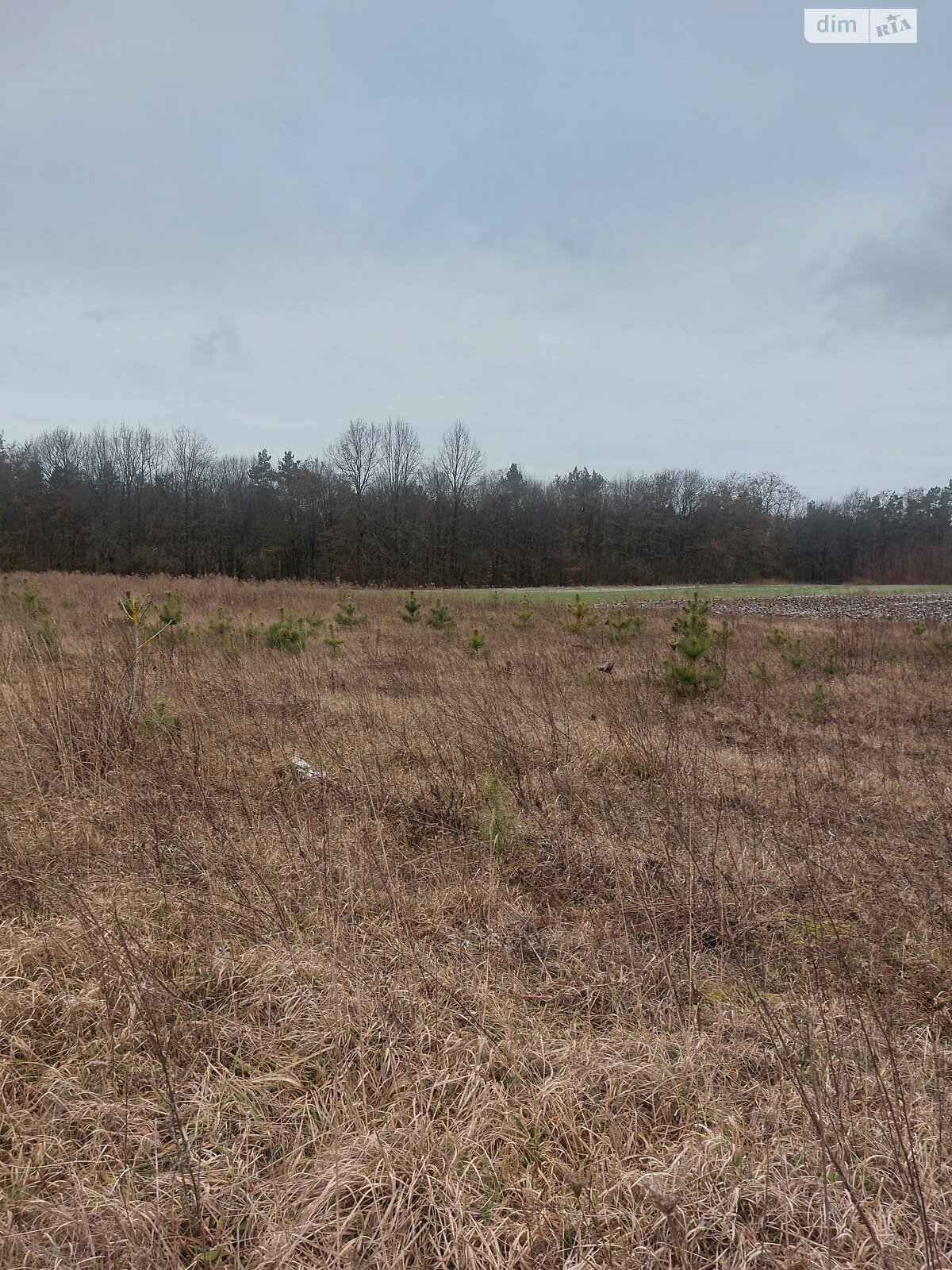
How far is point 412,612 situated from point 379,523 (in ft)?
123

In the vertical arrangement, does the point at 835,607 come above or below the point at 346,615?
above

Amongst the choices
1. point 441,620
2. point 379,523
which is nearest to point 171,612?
point 441,620

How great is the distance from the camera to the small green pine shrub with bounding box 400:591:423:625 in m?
12.1

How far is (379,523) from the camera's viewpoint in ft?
159

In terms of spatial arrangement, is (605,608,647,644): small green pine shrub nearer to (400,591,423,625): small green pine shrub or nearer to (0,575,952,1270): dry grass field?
(400,591,423,625): small green pine shrub

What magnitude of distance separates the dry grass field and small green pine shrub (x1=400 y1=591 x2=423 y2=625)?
7.20 meters

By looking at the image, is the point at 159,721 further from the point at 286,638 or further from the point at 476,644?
the point at 476,644

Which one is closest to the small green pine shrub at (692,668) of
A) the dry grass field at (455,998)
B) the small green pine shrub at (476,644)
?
the dry grass field at (455,998)

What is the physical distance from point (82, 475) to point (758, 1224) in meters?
60.2

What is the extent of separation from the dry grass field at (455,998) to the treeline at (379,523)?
38.0 m

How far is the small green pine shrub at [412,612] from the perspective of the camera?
39.5 feet

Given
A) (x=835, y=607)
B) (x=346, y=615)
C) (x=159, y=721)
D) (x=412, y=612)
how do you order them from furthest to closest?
(x=835, y=607) → (x=412, y=612) → (x=346, y=615) → (x=159, y=721)

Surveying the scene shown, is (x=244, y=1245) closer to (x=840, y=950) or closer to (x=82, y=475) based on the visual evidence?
(x=840, y=950)

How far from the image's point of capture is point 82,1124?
5.20ft
